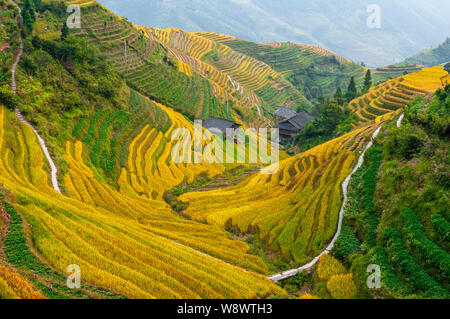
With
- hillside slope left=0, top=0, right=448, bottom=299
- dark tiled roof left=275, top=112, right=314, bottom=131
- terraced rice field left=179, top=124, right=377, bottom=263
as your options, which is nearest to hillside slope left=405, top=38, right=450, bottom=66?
dark tiled roof left=275, top=112, right=314, bottom=131

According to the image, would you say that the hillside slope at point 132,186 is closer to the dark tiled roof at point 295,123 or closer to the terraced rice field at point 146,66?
the terraced rice field at point 146,66

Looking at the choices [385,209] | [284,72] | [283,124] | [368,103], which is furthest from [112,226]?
[284,72]

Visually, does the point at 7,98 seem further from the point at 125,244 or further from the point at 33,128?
the point at 125,244

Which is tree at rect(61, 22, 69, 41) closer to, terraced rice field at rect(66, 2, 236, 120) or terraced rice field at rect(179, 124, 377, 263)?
terraced rice field at rect(66, 2, 236, 120)

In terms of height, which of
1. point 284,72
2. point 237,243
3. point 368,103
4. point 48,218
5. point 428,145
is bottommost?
point 237,243

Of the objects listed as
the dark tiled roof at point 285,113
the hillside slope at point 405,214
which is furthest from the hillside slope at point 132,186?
the dark tiled roof at point 285,113

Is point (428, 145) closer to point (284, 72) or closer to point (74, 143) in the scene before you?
point (74, 143)

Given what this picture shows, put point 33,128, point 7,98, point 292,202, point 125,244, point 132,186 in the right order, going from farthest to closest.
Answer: point 132,186, point 33,128, point 7,98, point 292,202, point 125,244

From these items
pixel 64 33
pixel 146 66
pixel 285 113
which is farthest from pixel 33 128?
pixel 285 113
